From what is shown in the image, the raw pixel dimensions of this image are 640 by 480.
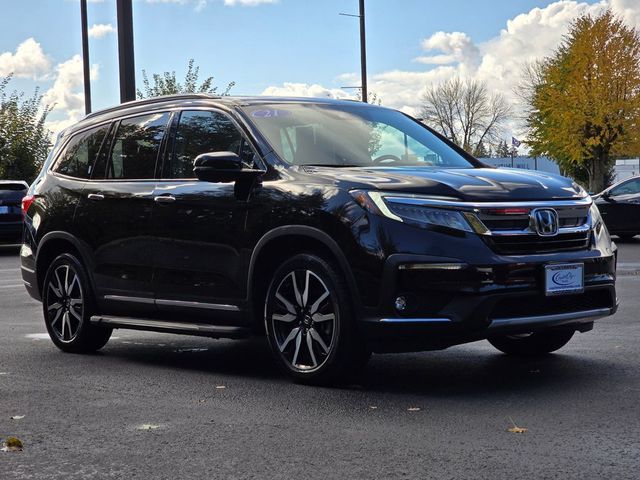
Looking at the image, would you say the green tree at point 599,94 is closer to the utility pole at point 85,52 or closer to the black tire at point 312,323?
the utility pole at point 85,52

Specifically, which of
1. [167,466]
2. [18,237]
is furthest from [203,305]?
[18,237]

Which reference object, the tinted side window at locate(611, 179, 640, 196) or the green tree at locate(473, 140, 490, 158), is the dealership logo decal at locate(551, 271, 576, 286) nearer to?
the tinted side window at locate(611, 179, 640, 196)

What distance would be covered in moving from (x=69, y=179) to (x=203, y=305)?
6.52 feet

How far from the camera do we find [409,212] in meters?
6.18

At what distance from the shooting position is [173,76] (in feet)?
132

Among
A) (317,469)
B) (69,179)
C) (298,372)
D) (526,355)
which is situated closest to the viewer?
(317,469)

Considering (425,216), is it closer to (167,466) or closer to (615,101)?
(167,466)

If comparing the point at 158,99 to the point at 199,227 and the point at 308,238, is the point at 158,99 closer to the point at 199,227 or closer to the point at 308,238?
the point at 199,227

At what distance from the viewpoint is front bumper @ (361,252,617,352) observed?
239 inches

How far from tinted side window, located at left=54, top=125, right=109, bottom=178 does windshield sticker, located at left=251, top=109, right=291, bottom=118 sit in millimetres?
1668

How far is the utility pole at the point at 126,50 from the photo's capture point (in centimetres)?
1683

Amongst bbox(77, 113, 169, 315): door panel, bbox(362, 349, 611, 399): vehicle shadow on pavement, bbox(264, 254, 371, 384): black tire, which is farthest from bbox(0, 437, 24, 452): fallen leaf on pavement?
bbox(77, 113, 169, 315): door panel

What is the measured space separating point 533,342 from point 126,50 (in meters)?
10.9

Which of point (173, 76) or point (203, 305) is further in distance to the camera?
point (173, 76)
